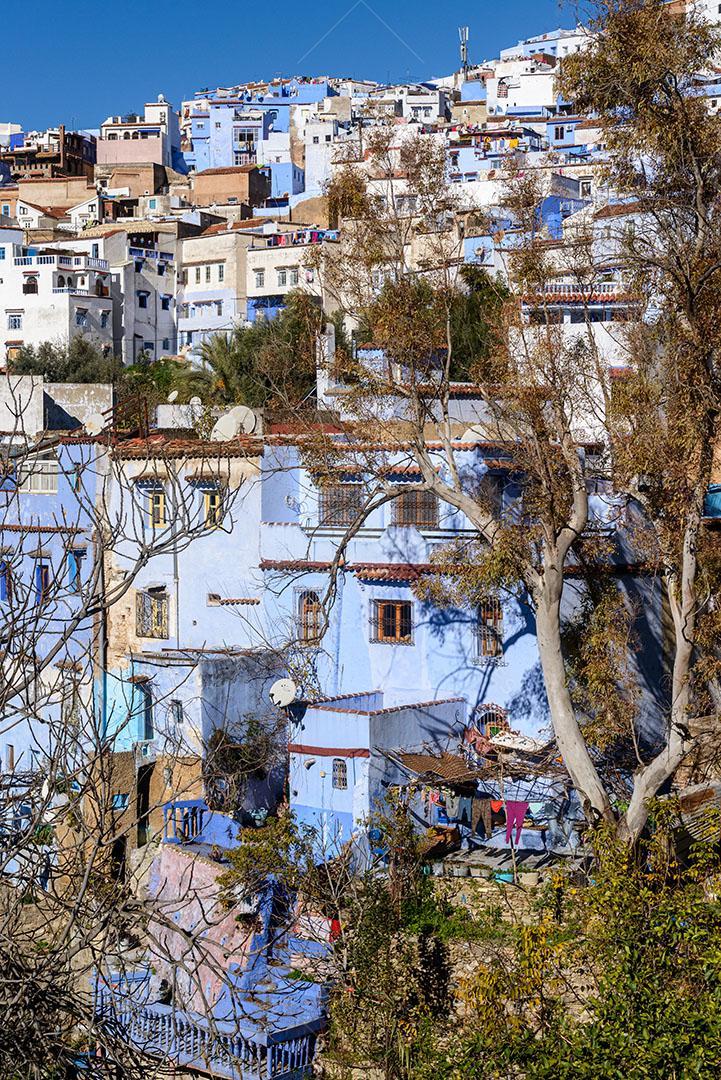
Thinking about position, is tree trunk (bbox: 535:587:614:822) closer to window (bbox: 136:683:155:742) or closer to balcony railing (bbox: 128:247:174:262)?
window (bbox: 136:683:155:742)

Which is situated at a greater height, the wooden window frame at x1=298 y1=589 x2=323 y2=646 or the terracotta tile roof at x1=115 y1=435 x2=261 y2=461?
the terracotta tile roof at x1=115 y1=435 x2=261 y2=461

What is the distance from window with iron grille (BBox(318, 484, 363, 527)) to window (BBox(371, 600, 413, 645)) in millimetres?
1359

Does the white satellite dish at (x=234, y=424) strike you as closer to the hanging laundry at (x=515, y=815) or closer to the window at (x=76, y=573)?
the window at (x=76, y=573)

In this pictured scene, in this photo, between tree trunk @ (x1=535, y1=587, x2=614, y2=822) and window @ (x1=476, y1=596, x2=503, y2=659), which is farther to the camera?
window @ (x1=476, y1=596, x2=503, y2=659)

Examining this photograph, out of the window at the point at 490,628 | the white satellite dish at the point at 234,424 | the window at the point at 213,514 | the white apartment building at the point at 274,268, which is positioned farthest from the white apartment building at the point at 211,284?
the window at the point at 490,628

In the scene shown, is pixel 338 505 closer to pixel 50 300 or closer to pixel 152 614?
pixel 152 614

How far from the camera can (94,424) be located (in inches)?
975

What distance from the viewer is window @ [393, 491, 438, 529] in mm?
18719

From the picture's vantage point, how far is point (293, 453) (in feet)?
66.0

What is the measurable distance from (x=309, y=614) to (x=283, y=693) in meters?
2.23

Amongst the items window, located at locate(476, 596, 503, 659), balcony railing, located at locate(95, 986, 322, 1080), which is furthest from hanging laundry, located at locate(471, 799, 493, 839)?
balcony railing, located at locate(95, 986, 322, 1080)

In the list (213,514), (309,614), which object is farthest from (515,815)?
(213,514)

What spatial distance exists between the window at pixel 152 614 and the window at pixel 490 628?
5.74m

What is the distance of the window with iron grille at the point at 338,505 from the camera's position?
A: 63.3ft
